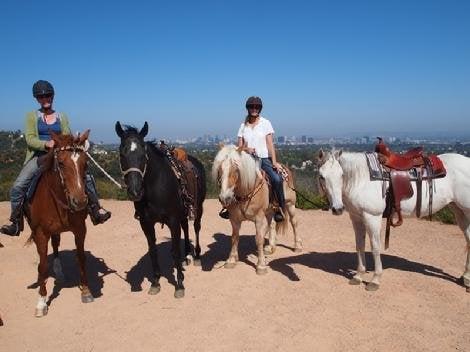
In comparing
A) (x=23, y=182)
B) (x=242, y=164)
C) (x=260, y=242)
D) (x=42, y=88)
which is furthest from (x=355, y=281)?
(x=42, y=88)

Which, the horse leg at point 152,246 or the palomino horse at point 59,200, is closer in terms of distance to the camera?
the palomino horse at point 59,200

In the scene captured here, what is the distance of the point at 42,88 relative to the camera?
15.8 feet

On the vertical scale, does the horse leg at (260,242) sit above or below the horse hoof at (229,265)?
above

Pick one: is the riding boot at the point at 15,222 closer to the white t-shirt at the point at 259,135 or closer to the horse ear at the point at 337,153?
the white t-shirt at the point at 259,135

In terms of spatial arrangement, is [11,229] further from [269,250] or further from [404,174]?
[404,174]

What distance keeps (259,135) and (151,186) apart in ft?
6.24

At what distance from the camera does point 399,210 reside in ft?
16.9

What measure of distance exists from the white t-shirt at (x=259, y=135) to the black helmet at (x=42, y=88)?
280cm

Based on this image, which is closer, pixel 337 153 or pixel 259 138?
pixel 337 153

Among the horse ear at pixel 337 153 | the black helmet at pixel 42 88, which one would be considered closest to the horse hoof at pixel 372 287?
the horse ear at pixel 337 153

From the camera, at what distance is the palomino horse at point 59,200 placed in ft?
13.9

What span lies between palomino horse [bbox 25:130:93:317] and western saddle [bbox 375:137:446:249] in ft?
13.0

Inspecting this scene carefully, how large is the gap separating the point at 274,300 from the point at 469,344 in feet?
7.25

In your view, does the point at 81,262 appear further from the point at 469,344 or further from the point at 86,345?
the point at 469,344
